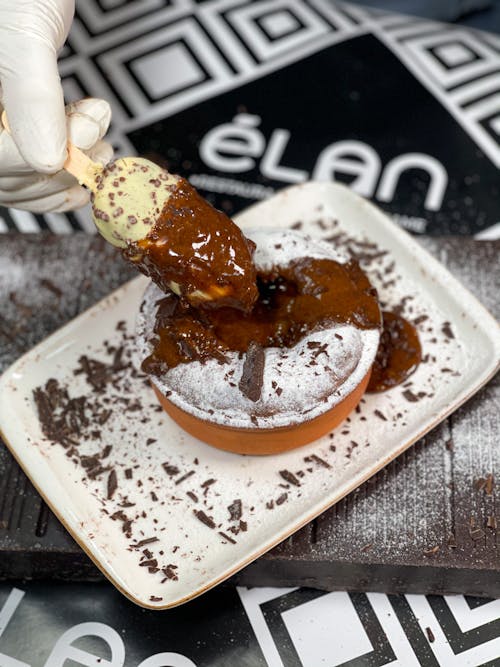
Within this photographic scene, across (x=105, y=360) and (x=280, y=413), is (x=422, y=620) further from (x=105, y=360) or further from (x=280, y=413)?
(x=105, y=360)

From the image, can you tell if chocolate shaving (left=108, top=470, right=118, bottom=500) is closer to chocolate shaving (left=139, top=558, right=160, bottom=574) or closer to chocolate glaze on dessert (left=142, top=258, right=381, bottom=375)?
chocolate shaving (left=139, top=558, right=160, bottom=574)

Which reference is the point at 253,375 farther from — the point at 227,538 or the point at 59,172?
the point at 59,172

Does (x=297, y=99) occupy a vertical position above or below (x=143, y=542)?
above

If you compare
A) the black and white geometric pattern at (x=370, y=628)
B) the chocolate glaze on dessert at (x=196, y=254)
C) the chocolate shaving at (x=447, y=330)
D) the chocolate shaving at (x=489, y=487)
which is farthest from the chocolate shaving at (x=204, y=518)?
the chocolate shaving at (x=447, y=330)

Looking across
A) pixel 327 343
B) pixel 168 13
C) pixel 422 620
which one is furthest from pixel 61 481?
pixel 168 13

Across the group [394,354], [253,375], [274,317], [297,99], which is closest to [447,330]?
[394,354]

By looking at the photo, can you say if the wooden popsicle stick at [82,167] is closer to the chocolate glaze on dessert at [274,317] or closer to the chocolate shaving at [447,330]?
the chocolate glaze on dessert at [274,317]

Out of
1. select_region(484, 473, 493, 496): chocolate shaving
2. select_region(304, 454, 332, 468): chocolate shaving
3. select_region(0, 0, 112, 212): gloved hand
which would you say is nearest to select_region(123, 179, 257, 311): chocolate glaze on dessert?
select_region(0, 0, 112, 212): gloved hand

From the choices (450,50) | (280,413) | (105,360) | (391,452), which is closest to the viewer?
(280,413)
